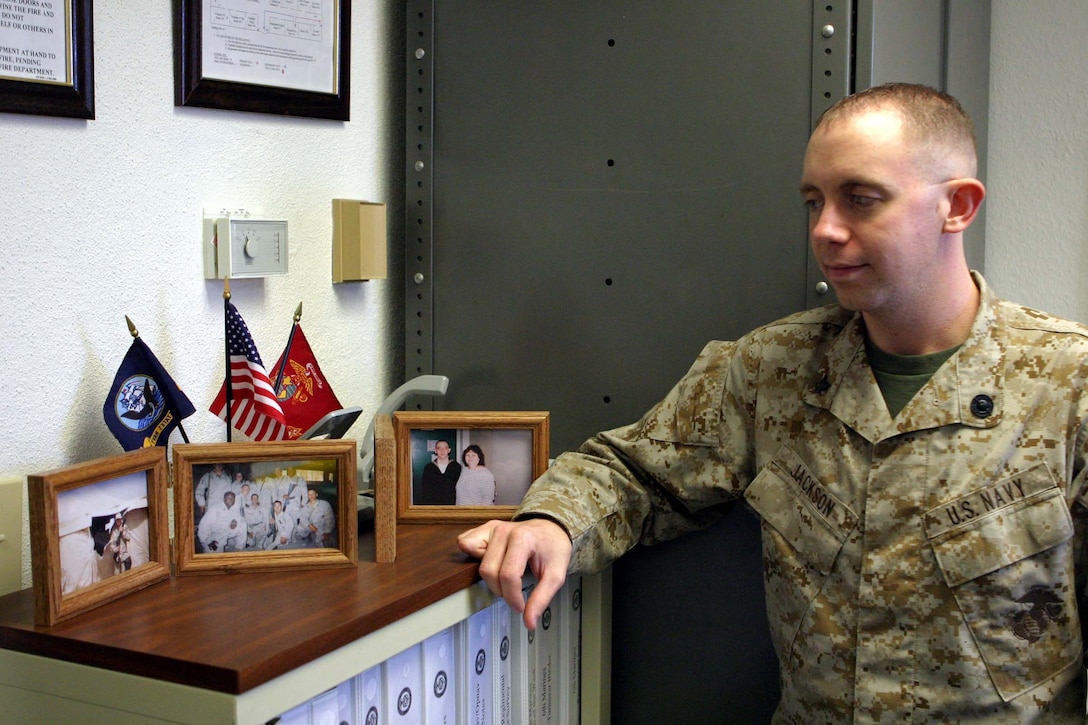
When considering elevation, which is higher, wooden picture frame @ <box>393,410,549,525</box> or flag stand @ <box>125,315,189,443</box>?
flag stand @ <box>125,315,189,443</box>

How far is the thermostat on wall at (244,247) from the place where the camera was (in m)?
1.41

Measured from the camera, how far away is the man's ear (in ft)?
3.99

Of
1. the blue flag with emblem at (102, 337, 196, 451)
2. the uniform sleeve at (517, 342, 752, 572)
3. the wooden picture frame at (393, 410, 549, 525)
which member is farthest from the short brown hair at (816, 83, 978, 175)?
the blue flag with emblem at (102, 337, 196, 451)

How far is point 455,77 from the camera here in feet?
5.60

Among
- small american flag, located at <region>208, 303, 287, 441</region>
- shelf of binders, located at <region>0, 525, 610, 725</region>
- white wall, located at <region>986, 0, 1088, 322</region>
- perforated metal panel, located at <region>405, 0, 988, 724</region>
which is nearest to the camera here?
shelf of binders, located at <region>0, 525, 610, 725</region>

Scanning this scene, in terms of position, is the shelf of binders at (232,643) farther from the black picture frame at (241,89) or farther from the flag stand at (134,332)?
the black picture frame at (241,89)

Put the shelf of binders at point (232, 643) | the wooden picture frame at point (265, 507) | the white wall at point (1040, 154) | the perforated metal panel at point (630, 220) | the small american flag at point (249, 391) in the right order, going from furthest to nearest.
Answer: the white wall at point (1040, 154), the perforated metal panel at point (630, 220), the small american flag at point (249, 391), the wooden picture frame at point (265, 507), the shelf of binders at point (232, 643)

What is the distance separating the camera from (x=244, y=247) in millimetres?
1447

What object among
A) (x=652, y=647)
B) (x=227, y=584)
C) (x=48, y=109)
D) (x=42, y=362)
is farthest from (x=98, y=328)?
(x=652, y=647)

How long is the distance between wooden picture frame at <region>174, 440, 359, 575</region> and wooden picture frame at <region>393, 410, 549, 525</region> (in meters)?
0.19

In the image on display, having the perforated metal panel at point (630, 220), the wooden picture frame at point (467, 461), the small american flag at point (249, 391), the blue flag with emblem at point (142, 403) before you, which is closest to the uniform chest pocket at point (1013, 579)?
the perforated metal panel at point (630, 220)

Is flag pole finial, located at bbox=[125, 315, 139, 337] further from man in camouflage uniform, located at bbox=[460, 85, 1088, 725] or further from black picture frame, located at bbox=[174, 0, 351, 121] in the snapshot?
man in camouflage uniform, located at bbox=[460, 85, 1088, 725]

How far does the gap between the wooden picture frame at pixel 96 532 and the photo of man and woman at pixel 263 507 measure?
5 centimetres

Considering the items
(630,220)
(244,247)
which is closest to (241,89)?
(244,247)
